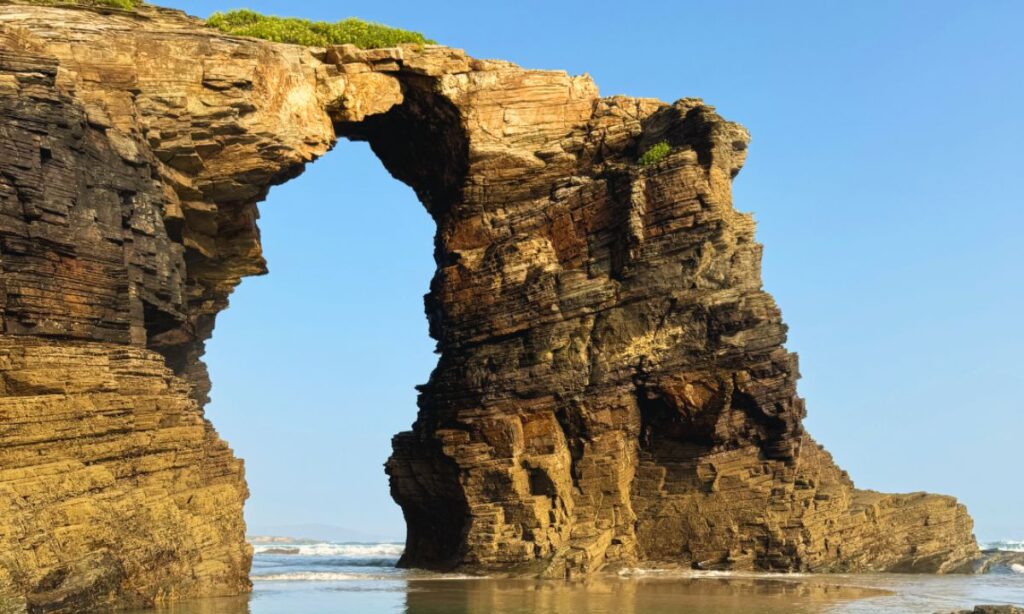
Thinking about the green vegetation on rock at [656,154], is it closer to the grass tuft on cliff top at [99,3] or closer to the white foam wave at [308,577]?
the white foam wave at [308,577]

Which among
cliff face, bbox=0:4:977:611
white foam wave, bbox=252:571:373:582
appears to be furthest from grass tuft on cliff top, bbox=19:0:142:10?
white foam wave, bbox=252:571:373:582

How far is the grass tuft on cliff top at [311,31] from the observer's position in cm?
4359

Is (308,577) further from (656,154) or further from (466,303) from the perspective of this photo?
(656,154)

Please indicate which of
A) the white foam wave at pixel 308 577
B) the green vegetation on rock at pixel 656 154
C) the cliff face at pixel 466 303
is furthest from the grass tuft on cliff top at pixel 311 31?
the white foam wave at pixel 308 577

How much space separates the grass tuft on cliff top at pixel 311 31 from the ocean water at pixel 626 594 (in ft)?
70.0

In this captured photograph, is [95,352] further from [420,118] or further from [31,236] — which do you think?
[420,118]

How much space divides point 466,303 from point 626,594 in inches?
687

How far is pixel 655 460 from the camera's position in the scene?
43.8 metres

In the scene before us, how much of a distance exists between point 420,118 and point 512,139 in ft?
13.6

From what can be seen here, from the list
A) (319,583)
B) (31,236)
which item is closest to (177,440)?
(31,236)

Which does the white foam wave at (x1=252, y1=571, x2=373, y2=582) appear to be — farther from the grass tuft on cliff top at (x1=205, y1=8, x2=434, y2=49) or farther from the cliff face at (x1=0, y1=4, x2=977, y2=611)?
the grass tuft on cliff top at (x1=205, y1=8, x2=434, y2=49)

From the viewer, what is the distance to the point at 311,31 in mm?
45750

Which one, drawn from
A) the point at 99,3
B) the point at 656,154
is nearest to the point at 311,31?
the point at 99,3

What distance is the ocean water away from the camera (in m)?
28.2
